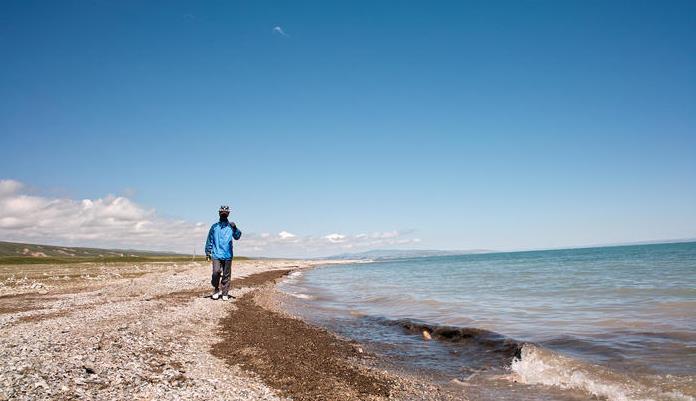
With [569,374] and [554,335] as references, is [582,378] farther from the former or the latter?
[554,335]

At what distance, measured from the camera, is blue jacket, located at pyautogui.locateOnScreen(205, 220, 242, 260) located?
717 inches

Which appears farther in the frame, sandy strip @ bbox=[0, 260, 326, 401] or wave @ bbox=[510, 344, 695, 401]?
wave @ bbox=[510, 344, 695, 401]

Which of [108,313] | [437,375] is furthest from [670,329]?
[108,313]

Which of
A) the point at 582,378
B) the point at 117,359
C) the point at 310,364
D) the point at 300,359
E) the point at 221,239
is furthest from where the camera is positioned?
the point at 221,239

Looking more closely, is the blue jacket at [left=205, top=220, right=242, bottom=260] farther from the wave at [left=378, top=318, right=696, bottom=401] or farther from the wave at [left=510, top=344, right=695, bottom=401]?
the wave at [left=510, top=344, right=695, bottom=401]

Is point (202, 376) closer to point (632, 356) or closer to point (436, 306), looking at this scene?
point (632, 356)

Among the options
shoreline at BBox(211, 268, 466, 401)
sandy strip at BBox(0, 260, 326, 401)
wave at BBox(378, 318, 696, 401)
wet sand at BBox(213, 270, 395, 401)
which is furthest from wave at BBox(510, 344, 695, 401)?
sandy strip at BBox(0, 260, 326, 401)

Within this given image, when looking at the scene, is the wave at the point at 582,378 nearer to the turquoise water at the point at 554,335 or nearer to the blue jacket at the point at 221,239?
the turquoise water at the point at 554,335

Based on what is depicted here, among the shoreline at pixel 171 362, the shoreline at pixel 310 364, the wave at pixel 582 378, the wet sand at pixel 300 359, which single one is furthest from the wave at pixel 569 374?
the wet sand at pixel 300 359

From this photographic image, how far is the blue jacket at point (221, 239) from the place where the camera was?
18219mm

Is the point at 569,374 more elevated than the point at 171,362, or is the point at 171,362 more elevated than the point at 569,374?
the point at 171,362

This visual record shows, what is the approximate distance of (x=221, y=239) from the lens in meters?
18.3

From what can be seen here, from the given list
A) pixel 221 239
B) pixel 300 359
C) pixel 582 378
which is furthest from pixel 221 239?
pixel 582 378

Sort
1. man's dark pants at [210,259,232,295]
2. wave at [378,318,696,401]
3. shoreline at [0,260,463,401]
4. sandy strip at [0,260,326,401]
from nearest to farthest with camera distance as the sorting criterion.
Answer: sandy strip at [0,260,326,401] < shoreline at [0,260,463,401] < wave at [378,318,696,401] < man's dark pants at [210,259,232,295]
